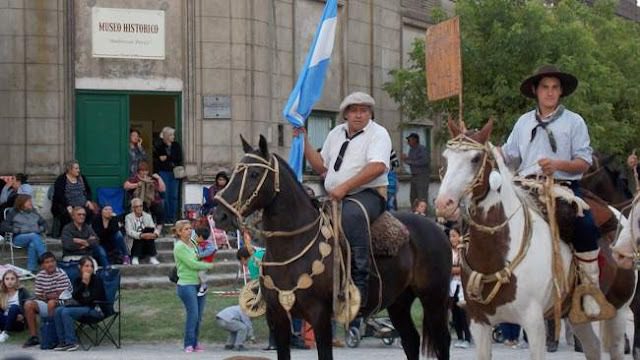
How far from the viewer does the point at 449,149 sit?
352 inches

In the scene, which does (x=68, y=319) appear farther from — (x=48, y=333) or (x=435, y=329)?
(x=435, y=329)

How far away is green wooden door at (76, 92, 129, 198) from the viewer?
23.2 meters

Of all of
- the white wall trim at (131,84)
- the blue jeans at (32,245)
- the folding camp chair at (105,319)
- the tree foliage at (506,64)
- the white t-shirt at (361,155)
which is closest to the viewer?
the white t-shirt at (361,155)

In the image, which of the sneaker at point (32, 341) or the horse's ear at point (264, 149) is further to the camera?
the sneaker at point (32, 341)

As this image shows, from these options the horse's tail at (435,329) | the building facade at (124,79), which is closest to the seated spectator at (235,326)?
the horse's tail at (435,329)

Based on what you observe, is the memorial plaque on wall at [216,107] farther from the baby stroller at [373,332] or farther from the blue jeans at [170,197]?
the baby stroller at [373,332]

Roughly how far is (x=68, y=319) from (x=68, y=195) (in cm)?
525

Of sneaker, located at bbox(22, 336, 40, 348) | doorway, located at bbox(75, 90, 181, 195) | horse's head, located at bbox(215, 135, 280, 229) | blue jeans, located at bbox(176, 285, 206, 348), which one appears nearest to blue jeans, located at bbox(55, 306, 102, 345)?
sneaker, located at bbox(22, 336, 40, 348)

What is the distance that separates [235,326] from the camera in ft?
55.0

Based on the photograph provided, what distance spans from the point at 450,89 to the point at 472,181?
153 inches

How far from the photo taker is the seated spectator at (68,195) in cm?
2109

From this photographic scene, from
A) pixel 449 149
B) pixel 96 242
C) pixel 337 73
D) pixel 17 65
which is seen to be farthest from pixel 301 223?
pixel 337 73

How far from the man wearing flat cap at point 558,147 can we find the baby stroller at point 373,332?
7.40 metres

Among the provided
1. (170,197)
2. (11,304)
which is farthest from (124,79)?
(11,304)
